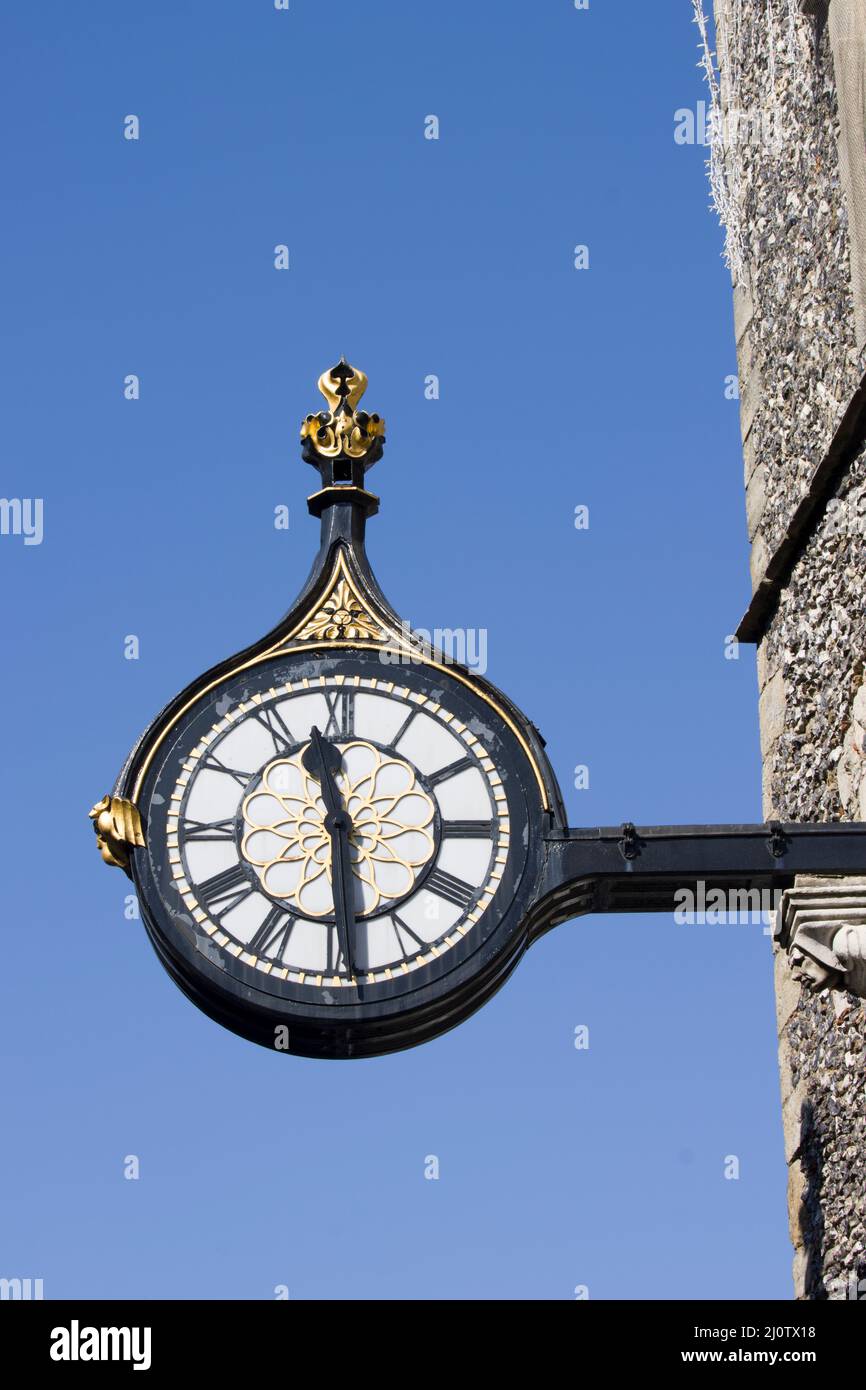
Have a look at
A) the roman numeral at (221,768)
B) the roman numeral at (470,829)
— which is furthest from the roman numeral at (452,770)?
the roman numeral at (221,768)

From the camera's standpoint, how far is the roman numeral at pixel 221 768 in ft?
24.6

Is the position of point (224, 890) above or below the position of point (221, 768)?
below

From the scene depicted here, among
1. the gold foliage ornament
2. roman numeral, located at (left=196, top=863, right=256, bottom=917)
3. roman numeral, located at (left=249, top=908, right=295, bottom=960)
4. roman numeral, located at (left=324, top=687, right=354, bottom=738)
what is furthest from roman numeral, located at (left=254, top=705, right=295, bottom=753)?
roman numeral, located at (left=249, top=908, right=295, bottom=960)

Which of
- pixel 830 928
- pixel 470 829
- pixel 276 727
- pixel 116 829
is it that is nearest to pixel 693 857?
pixel 830 928

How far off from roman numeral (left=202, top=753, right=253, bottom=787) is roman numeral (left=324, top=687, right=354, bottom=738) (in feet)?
0.91

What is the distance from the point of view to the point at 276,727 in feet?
24.9

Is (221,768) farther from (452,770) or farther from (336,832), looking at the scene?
(452,770)

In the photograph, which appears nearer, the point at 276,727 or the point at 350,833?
the point at 350,833

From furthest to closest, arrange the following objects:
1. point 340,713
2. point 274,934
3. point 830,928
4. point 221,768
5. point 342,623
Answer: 1. point 342,623
2. point 340,713
3. point 221,768
4. point 830,928
5. point 274,934

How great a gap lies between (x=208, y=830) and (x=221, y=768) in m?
0.19

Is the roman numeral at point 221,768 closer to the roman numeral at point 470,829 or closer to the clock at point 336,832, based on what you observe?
the clock at point 336,832

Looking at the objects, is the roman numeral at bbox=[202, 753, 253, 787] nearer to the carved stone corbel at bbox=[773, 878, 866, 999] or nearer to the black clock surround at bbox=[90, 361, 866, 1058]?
the black clock surround at bbox=[90, 361, 866, 1058]

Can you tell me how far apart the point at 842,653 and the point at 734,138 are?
2.90 meters

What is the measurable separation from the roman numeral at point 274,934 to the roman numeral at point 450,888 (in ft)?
1.31
